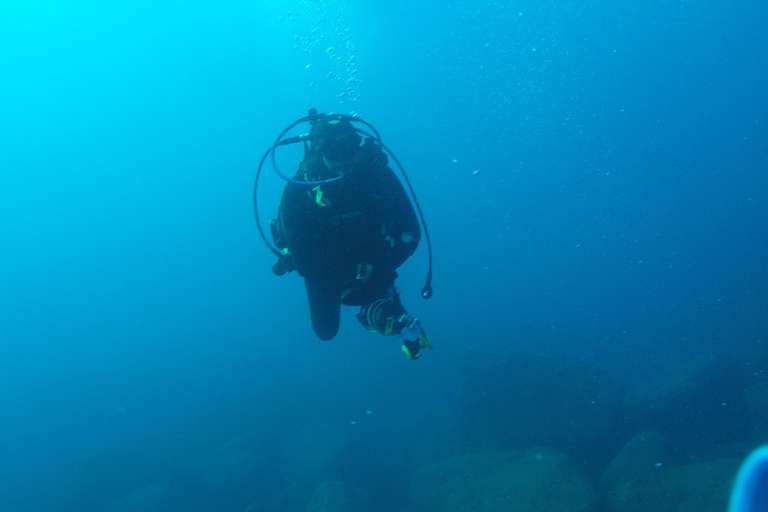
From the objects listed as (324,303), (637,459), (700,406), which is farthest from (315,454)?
(324,303)

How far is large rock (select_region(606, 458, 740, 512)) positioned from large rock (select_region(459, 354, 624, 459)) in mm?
2496

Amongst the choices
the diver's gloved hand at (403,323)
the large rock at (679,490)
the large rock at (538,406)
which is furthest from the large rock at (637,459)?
the diver's gloved hand at (403,323)

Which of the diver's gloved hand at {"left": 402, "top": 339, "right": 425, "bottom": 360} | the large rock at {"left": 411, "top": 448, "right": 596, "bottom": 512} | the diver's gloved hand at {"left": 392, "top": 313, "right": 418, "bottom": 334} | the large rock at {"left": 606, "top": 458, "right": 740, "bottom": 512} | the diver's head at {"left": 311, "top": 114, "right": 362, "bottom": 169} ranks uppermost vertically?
the diver's head at {"left": 311, "top": 114, "right": 362, "bottom": 169}

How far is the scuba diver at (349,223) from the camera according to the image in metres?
3.96

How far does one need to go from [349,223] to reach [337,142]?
68 cm

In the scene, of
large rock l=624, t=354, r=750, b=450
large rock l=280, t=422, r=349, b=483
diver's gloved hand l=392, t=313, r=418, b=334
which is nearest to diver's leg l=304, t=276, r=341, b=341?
diver's gloved hand l=392, t=313, r=418, b=334

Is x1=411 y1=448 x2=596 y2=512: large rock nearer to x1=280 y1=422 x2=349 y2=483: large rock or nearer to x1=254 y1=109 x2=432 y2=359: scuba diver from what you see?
x1=254 y1=109 x2=432 y2=359: scuba diver

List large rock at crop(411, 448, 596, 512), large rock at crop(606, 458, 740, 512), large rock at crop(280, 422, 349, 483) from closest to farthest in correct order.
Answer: large rock at crop(606, 458, 740, 512), large rock at crop(411, 448, 596, 512), large rock at crop(280, 422, 349, 483)

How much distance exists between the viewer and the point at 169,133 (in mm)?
107625

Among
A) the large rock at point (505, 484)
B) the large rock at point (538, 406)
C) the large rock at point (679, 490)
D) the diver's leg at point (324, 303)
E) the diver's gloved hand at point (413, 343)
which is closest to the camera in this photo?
the diver's gloved hand at point (413, 343)

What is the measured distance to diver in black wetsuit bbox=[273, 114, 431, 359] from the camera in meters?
3.96

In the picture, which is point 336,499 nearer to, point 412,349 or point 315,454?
point 315,454

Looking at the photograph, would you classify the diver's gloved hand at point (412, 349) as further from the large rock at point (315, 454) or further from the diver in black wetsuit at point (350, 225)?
the large rock at point (315, 454)

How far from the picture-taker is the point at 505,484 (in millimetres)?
6445
